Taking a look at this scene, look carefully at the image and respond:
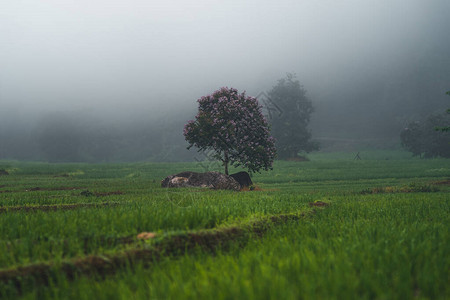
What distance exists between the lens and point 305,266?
193 inches

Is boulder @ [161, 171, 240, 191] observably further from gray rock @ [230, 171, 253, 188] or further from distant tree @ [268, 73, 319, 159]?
distant tree @ [268, 73, 319, 159]

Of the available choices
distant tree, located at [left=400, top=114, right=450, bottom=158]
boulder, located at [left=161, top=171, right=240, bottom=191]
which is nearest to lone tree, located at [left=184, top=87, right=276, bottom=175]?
boulder, located at [left=161, top=171, right=240, bottom=191]

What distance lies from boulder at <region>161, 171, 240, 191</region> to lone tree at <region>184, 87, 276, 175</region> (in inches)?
89.9

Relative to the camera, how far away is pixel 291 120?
281ft

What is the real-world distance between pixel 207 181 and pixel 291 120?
65.6m

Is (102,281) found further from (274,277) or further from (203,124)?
(203,124)

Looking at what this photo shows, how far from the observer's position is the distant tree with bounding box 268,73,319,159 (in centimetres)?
8225

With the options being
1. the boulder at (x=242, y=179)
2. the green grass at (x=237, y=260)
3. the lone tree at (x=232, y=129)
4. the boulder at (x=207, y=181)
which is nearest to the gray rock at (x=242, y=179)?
the boulder at (x=242, y=179)

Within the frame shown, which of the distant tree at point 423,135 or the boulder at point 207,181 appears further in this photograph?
the distant tree at point 423,135

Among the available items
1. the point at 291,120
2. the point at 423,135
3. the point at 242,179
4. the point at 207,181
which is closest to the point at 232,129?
the point at 242,179

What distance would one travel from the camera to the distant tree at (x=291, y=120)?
82.2 meters

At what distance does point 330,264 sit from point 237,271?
1.44m

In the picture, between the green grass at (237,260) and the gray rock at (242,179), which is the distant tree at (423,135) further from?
the green grass at (237,260)

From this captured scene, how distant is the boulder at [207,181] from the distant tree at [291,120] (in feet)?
190
